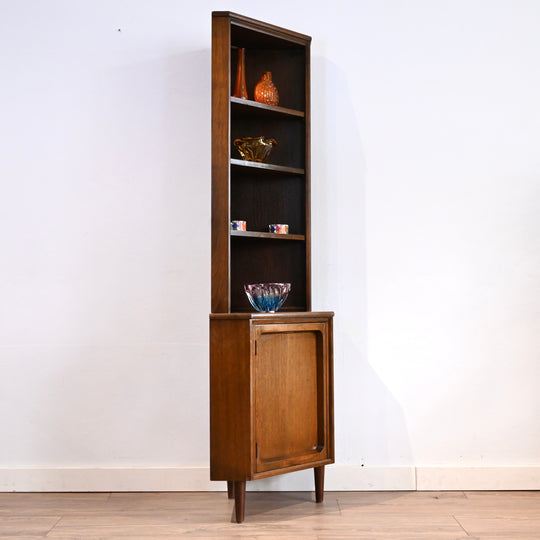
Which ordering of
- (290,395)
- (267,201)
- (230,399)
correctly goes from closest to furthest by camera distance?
(230,399) < (290,395) < (267,201)

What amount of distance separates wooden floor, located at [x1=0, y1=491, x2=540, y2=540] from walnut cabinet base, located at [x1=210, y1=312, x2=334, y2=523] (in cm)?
17

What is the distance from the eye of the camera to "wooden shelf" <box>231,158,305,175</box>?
2.52 m

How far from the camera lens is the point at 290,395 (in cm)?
243

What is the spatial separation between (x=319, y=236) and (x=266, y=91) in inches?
28.4

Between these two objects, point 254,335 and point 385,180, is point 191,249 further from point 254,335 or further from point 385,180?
point 385,180

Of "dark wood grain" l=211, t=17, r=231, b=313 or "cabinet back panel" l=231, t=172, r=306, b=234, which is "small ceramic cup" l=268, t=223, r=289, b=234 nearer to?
"cabinet back panel" l=231, t=172, r=306, b=234

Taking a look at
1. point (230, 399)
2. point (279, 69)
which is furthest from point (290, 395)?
point (279, 69)

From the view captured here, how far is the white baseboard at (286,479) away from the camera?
108 inches

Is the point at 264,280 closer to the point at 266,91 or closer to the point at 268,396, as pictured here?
the point at 268,396

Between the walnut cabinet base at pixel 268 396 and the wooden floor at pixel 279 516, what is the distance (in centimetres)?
17

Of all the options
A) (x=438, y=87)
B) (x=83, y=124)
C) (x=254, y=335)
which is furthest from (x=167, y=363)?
(x=438, y=87)

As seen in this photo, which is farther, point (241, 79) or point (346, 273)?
point (346, 273)

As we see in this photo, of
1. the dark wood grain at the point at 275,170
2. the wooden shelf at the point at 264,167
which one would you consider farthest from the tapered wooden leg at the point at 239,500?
the wooden shelf at the point at 264,167

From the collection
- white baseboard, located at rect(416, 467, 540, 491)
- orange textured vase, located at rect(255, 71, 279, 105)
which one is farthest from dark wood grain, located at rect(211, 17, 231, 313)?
white baseboard, located at rect(416, 467, 540, 491)
